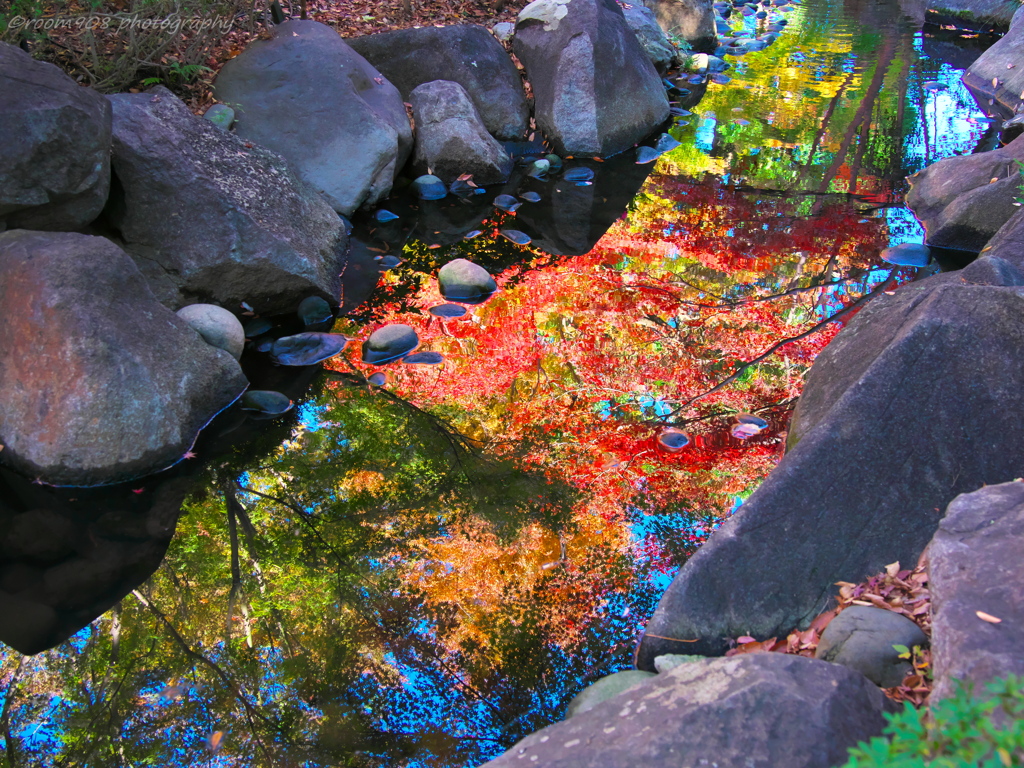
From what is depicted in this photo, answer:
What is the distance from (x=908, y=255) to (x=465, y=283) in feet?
12.4

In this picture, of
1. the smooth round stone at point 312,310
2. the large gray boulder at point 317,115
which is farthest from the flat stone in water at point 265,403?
the large gray boulder at point 317,115

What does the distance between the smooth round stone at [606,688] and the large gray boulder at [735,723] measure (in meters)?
0.70

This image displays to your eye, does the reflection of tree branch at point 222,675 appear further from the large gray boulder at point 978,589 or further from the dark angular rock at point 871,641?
the large gray boulder at point 978,589

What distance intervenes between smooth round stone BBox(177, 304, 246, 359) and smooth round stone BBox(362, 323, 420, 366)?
84 cm

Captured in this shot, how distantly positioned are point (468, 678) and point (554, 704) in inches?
14.9

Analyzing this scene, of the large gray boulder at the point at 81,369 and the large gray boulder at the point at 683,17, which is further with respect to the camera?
the large gray boulder at the point at 683,17

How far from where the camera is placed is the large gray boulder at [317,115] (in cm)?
693

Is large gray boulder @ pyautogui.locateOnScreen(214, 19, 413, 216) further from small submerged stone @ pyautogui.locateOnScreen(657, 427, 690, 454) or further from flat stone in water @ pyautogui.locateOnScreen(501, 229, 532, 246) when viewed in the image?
small submerged stone @ pyautogui.locateOnScreen(657, 427, 690, 454)

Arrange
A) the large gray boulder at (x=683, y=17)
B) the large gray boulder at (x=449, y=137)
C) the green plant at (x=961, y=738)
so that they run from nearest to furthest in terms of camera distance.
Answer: the green plant at (x=961, y=738) → the large gray boulder at (x=449, y=137) → the large gray boulder at (x=683, y=17)

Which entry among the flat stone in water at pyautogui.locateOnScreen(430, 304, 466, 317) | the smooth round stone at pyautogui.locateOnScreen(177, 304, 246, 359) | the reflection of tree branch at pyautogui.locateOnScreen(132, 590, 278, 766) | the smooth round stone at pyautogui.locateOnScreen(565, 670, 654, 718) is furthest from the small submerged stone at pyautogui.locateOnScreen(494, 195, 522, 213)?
the smooth round stone at pyautogui.locateOnScreen(565, 670, 654, 718)

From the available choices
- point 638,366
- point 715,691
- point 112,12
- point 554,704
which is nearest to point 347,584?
point 554,704

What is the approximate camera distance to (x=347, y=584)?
147 inches

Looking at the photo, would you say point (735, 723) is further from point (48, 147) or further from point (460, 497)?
point (48, 147)

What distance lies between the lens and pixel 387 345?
5383 millimetres
